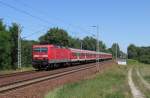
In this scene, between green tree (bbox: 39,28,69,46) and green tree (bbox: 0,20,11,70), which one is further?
green tree (bbox: 39,28,69,46)

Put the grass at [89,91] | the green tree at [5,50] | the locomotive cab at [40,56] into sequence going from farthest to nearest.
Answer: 1. the green tree at [5,50]
2. the locomotive cab at [40,56]
3. the grass at [89,91]

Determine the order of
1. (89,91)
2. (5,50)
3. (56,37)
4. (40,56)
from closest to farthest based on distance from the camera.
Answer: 1. (89,91)
2. (40,56)
3. (5,50)
4. (56,37)

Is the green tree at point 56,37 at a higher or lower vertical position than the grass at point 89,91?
higher

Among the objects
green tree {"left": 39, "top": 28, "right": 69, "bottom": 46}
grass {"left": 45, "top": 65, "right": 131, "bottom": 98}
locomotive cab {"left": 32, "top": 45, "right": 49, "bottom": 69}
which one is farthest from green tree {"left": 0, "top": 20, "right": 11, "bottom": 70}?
green tree {"left": 39, "top": 28, "right": 69, "bottom": 46}

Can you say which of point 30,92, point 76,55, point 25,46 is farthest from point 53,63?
point 30,92

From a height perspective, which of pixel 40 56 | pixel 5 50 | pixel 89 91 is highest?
pixel 5 50

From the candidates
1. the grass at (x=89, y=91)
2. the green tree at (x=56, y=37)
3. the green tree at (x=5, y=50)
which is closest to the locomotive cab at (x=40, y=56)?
the green tree at (x=5, y=50)

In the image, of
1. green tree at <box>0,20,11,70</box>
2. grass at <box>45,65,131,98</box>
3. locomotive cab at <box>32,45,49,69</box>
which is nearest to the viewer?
grass at <box>45,65,131,98</box>

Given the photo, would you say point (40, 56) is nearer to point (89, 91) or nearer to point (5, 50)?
point (5, 50)

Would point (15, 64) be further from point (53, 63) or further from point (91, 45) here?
point (91, 45)

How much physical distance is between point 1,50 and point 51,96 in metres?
31.6

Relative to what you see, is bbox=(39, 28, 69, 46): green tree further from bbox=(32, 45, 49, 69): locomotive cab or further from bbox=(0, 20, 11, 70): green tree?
bbox=(32, 45, 49, 69): locomotive cab

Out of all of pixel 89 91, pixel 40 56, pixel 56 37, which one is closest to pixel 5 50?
pixel 40 56

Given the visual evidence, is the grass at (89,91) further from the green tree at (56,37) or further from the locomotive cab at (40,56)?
the green tree at (56,37)
